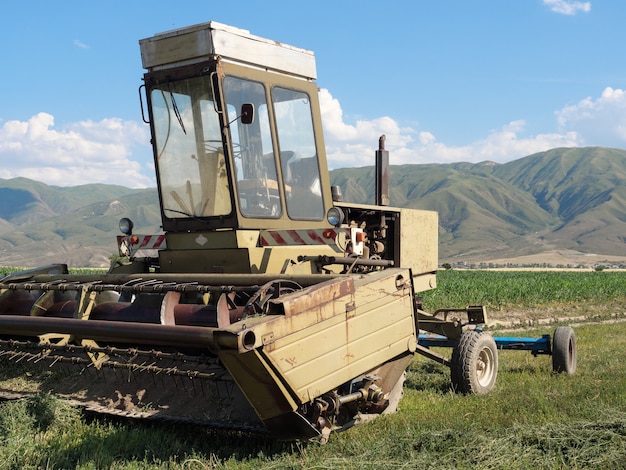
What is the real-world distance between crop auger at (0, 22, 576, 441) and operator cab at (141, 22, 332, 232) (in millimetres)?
16

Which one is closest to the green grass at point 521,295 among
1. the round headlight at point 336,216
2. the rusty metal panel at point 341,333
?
the round headlight at point 336,216

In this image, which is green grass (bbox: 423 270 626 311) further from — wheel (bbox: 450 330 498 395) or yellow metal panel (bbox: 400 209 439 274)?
wheel (bbox: 450 330 498 395)

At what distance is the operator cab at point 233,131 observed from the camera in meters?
6.57

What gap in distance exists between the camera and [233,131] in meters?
6.61

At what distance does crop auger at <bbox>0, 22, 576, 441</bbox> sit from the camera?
184 inches

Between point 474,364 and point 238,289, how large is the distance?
3.26 m

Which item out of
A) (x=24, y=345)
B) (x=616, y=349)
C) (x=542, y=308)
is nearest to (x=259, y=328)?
(x=24, y=345)

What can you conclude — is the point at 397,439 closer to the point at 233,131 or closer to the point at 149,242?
the point at 233,131

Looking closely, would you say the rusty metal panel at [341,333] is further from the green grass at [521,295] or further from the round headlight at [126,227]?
the green grass at [521,295]

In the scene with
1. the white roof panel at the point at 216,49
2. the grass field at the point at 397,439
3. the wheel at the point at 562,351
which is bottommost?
the wheel at the point at 562,351

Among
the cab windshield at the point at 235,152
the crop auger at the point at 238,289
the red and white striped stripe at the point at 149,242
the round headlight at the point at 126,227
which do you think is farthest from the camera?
the round headlight at the point at 126,227

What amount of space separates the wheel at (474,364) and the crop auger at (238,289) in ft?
0.05

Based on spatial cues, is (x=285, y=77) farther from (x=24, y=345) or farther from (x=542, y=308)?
(x=542, y=308)

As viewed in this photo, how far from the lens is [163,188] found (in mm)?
7188
